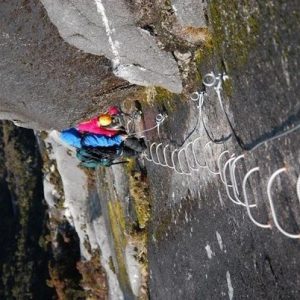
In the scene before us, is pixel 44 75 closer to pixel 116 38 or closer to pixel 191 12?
pixel 116 38

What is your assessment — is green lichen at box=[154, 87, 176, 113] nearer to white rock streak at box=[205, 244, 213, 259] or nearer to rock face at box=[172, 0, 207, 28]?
rock face at box=[172, 0, 207, 28]

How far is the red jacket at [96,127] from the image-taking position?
268 inches

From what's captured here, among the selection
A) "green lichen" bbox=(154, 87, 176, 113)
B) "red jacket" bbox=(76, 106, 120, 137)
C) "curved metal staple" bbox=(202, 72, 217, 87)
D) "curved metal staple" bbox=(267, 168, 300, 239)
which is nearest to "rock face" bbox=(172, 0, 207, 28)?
"curved metal staple" bbox=(202, 72, 217, 87)

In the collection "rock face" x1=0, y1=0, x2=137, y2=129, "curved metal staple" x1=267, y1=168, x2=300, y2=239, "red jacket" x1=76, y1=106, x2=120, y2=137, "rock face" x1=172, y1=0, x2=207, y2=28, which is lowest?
"curved metal staple" x1=267, y1=168, x2=300, y2=239

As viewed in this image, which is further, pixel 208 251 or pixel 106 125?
pixel 106 125

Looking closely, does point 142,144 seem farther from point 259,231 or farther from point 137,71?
point 259,231

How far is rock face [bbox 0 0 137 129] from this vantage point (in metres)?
4.77

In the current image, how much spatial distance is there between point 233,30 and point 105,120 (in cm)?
340

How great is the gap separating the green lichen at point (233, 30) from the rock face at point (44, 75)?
1099mm

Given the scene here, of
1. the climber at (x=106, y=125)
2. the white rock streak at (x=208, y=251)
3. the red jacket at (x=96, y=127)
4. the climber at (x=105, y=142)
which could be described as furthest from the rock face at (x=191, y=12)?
the climber at (x=105, y=142)

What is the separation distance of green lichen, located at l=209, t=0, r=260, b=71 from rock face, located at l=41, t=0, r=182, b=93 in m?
0.66

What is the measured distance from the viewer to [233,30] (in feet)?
12.4

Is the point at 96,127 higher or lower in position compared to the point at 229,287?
higher

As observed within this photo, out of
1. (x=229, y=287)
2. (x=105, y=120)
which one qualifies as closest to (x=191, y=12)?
(x=229, y=287)
